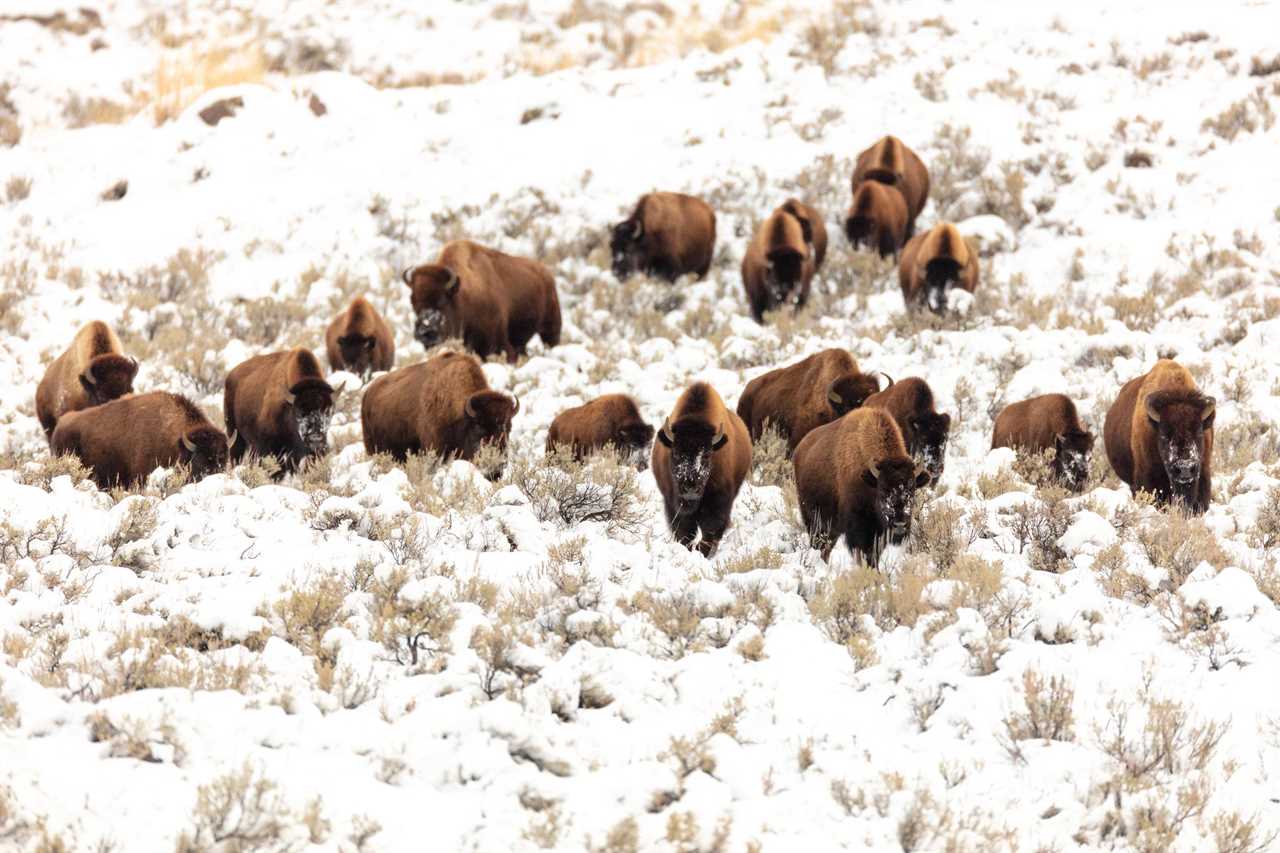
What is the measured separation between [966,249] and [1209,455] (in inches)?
226

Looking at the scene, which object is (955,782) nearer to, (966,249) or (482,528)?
(482,528)

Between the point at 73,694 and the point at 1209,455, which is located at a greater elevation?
the point at 73,694

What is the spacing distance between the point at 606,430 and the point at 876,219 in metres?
7.03

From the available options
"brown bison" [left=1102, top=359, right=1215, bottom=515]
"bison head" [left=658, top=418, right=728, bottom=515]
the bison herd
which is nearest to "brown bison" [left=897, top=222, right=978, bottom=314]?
the bison herd

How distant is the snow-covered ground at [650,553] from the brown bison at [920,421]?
251 mm

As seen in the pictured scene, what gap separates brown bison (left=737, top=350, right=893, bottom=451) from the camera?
371 inches

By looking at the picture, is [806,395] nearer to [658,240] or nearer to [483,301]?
[483,301]

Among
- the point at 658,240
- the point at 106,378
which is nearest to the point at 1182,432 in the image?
the point at 106,378

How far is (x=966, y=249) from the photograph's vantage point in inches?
540

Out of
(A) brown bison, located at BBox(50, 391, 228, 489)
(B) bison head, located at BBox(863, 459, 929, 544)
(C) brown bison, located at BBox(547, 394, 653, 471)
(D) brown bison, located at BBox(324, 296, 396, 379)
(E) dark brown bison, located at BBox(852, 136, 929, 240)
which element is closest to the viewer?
(B) bison head, located at BBox(863, 459, 929, 544)

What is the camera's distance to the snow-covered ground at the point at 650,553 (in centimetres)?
480

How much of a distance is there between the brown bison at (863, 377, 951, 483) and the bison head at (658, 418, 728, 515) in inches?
57.8

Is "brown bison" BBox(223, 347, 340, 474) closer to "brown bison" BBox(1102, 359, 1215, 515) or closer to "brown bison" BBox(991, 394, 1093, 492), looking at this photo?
"brown bison" BBox(991, 394, 1093, 492)

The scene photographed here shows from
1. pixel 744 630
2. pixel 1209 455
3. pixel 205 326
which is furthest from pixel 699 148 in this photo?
pixel 744 630
